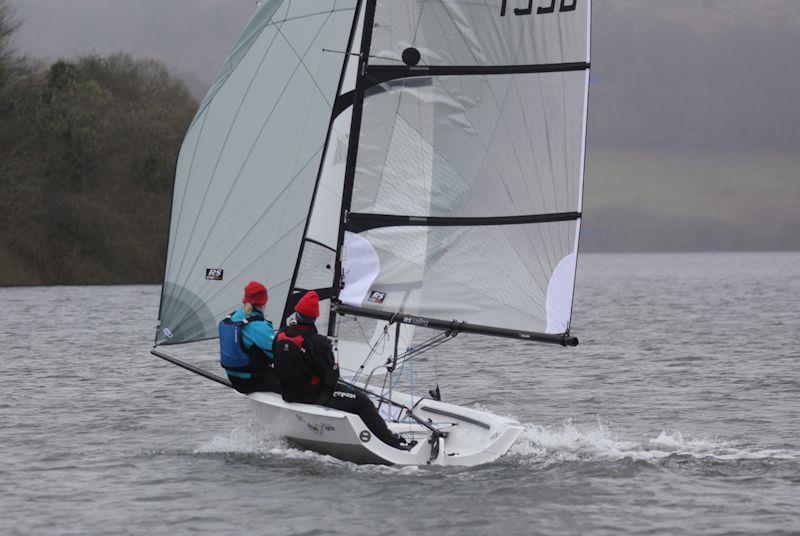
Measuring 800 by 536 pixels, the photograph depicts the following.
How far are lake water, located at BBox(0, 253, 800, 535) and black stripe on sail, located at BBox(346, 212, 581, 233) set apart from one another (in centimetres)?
227

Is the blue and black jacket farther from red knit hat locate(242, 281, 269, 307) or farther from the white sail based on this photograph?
the white sail

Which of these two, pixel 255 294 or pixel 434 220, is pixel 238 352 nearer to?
pixel 255 294

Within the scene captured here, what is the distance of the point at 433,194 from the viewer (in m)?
11.9

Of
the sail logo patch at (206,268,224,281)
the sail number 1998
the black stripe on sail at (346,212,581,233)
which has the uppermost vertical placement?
the sail number 1998

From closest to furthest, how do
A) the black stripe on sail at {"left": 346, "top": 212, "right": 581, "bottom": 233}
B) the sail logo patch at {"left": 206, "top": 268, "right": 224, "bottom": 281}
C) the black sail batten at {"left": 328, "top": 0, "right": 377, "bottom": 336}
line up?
the black sail batten at {"left": 328, "top": 0, "right": 377, "bottom": 336} → the black stripe on sail at {"left": 346, "top": 212, "right": 581, "bottom": 233} → the sail logo patch at {"left": 206, "top": 268, "right": 224, "bottom": 281}

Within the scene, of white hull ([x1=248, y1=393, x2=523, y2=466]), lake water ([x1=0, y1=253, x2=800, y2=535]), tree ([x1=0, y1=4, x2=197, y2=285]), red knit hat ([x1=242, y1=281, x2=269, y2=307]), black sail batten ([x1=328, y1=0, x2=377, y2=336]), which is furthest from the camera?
tree ([x1=0, y1=4, x2=197, y2=285])

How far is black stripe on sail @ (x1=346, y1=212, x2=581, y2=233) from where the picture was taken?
11734 millimetres

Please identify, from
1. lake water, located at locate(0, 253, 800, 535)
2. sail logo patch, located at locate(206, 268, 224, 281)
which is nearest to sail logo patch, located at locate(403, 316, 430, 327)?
lake water, located at locate(0, 253, 800, 535)

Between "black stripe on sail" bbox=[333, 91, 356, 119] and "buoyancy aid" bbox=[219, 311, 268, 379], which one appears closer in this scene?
"buoyancy aid" bbox=[219, 311, 268, 379]

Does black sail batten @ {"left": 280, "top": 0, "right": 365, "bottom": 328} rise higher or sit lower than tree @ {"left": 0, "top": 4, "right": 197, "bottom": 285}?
lower

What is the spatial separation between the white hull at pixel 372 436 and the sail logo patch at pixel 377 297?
1.27m

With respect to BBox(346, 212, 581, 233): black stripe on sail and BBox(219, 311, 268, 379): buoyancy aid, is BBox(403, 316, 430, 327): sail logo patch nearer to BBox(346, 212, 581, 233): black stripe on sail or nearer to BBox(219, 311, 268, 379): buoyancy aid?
BBox(346, 212, 581, 233): black stripe on sail

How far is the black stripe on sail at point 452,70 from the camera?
11.7 metres

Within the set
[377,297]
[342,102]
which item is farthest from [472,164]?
[377,297]
